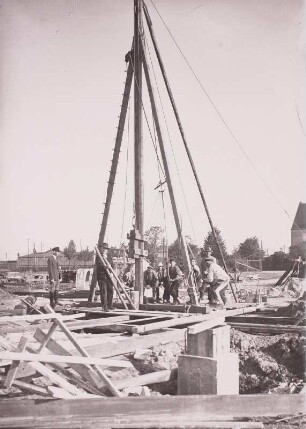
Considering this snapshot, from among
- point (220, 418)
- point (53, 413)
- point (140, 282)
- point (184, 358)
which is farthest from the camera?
point (140, 282)

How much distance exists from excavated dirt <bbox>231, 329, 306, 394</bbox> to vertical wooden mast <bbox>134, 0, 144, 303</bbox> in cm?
380

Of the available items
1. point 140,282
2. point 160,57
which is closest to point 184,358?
point 140,282

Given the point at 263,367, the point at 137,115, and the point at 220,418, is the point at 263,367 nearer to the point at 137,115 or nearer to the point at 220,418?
the point at 220,418

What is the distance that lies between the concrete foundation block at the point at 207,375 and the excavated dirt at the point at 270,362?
171cm

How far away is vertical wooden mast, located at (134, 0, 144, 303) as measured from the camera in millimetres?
12195

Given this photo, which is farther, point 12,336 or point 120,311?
point 120,311

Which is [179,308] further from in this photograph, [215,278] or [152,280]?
[152,280]

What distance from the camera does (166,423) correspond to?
4.58 metres

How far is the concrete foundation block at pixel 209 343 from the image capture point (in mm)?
6043

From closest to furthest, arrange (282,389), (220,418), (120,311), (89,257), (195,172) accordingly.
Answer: (220,418), (282,389), (120,311), (195,172), (89,257)

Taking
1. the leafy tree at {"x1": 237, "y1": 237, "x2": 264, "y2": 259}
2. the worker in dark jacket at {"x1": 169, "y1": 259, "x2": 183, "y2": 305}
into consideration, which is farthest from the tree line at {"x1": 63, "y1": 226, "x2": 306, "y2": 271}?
the worker in dark jacket at {"x1": 169, "y1": 259, "x2": 183, "y2": 305}

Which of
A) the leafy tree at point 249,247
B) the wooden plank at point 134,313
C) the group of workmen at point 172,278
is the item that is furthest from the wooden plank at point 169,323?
the leafy tree at point 249,247

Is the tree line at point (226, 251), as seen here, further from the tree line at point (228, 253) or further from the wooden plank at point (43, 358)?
the wooden plank at point (43, 358)

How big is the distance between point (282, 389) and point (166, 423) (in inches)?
136
